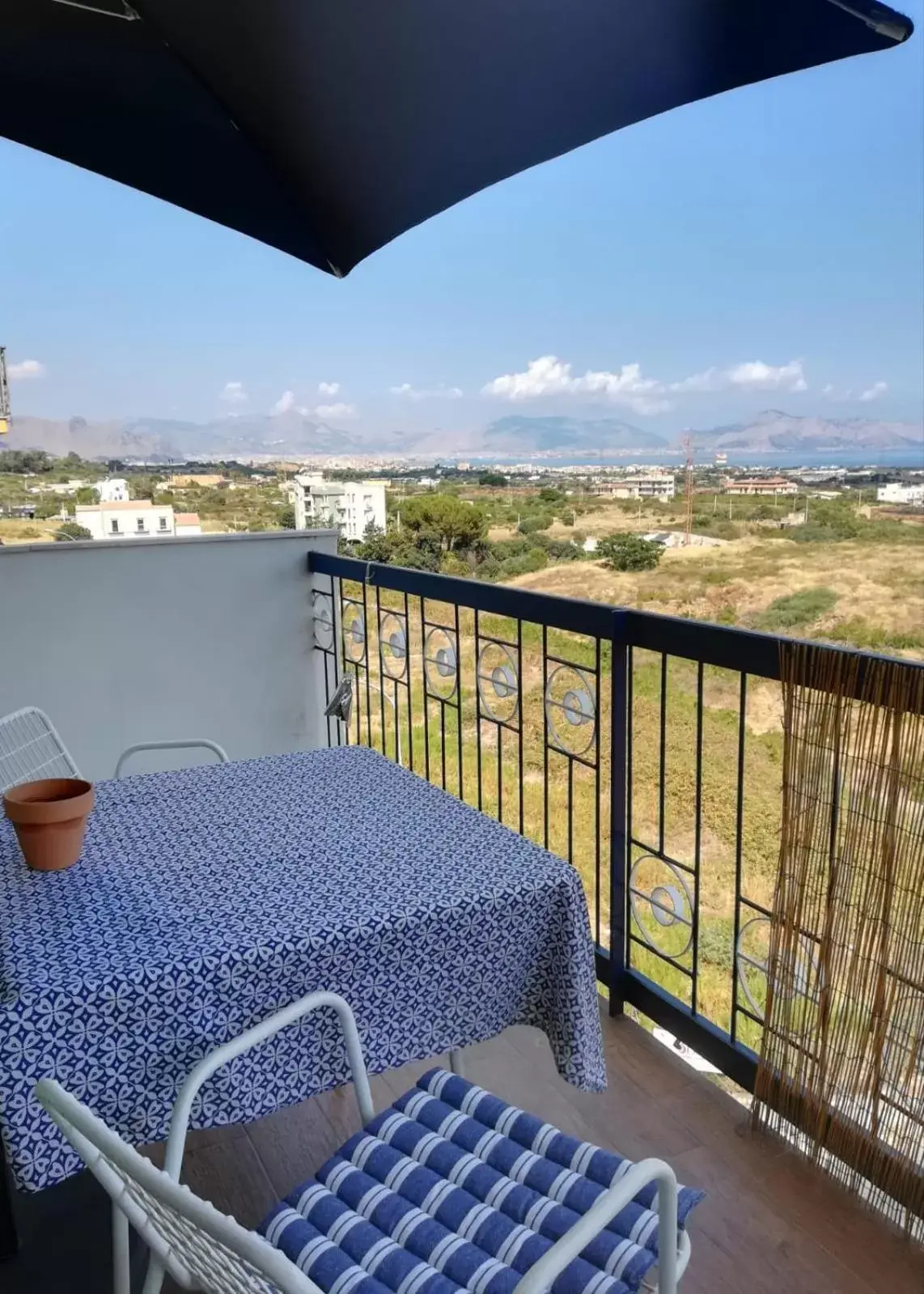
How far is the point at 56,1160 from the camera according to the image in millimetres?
1223

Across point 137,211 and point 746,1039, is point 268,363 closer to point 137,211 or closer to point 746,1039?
point 137,211

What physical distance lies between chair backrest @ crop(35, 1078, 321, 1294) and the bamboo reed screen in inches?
48.9

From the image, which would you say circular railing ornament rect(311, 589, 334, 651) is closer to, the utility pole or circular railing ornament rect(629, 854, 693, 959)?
circular railing ornament rect(629, 854, 693, 959)

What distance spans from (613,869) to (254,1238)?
1783mm

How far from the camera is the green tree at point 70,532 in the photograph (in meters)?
3.92

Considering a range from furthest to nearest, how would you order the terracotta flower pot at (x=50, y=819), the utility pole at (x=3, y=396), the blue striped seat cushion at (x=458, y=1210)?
the utility pole at (x=3, y=396)
the terracotta flower pot at (x=50, y=819)
the blue striped seat cushion at (x=458, y=1210)

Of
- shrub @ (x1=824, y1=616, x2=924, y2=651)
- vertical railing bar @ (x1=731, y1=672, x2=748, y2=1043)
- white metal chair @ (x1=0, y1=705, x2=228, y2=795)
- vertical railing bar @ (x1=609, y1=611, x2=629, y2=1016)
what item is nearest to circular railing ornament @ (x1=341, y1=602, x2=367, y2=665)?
white metal chair @ (x1=0, y1=705, x2=228, y2=795)

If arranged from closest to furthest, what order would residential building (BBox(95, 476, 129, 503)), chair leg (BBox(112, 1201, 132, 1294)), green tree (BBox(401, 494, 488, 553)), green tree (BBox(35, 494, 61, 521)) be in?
chair leg (BBox(112, 1201, 132, 1294)) → green tree (BBox(35, 494, 61, 521)) → residential building (BBox(95, 476, 129, 503)) → green tree (BBox(401, 494, 488, 553))

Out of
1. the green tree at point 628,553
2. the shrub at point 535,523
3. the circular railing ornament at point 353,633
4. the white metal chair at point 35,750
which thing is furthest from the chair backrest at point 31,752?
the green tree at point 628,553

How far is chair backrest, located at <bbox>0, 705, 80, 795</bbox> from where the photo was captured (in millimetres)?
2246

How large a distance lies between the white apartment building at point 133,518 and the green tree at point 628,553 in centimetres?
989

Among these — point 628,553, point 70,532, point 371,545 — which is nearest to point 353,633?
point 70,532

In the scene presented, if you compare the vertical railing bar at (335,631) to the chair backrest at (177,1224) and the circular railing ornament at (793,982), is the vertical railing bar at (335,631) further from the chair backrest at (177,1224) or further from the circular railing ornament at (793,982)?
the chair backrest at (177,1224)

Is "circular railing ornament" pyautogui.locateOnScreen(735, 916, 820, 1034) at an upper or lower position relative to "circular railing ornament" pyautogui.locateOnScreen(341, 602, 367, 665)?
lower
